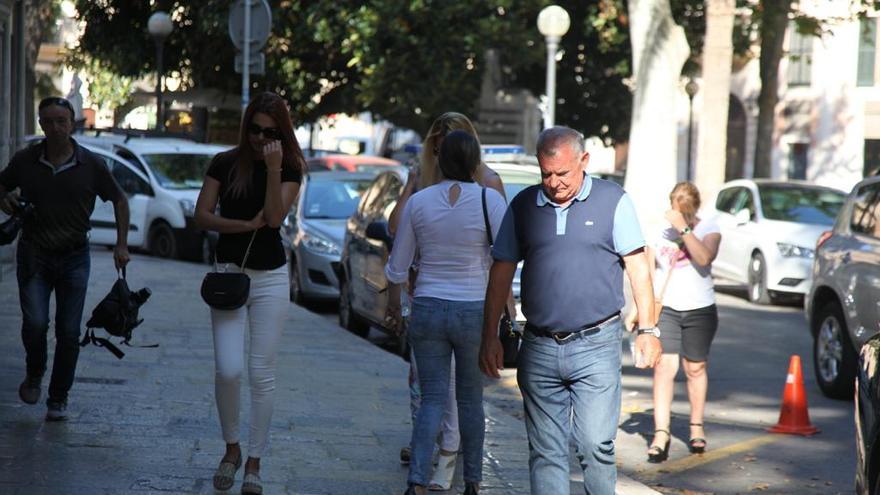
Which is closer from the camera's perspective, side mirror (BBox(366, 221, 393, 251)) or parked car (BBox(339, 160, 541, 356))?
side mirror (BBox(366, 221, 393, 251))

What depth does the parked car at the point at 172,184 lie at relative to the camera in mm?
19859

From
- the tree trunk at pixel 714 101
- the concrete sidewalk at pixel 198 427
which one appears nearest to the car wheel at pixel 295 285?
the concrete sidewalk at pixel 198 427

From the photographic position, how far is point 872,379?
18.9ft

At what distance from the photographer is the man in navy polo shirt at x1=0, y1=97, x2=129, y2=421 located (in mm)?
8180

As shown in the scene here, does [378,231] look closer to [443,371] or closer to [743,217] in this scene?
Answer: [443,371]

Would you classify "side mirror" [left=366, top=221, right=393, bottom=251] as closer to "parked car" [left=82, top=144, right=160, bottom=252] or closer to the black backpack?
the black backpack

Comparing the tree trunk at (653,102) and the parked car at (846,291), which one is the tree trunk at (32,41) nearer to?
the tree trunk at (653,102)

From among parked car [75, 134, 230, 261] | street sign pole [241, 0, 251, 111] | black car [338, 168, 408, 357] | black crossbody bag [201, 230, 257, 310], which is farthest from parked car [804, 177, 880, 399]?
parked car [75, 134, 230, 261]

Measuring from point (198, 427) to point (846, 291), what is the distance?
5256 mm

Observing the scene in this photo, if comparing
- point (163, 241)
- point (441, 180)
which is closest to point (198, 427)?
point (441, 180)

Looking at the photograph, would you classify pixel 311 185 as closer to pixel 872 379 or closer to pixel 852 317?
pixel 852 317

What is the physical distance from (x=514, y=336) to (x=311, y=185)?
414 inches

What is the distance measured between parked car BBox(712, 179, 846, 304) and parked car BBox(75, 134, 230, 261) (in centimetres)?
666

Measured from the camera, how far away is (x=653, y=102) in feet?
77.6
